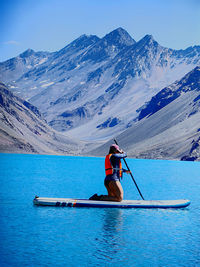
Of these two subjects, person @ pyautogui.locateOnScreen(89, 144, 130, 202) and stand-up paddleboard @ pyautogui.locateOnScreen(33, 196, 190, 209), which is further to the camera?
stand-up paddleboard @ pyautogui.locateOnScreen(33, 196, 190, 209)

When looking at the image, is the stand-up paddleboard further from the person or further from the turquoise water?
the person

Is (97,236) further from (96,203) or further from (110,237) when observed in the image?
(96,203)

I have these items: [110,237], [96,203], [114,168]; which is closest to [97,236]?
[110,237]

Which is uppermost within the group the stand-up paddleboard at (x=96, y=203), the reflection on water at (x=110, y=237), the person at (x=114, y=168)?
the person at (x=114, y=168)

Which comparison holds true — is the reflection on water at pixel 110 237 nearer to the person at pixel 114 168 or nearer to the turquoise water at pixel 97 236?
the turquoise water at pixel 97 236

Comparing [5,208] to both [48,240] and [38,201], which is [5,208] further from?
[48,240]

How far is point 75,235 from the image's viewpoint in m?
22.9

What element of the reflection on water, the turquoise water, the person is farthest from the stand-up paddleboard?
the person

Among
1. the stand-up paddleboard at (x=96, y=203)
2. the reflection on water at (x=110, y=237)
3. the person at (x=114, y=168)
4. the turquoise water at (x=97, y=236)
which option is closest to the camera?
the turquoise water at (x=97, y=236)

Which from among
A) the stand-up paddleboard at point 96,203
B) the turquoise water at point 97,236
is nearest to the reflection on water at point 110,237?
the turquoise water at point 97,236

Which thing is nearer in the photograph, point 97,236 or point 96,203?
point 97,236

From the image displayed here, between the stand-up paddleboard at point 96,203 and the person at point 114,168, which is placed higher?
the person at point 114,168

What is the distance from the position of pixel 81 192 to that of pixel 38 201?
54.7ft

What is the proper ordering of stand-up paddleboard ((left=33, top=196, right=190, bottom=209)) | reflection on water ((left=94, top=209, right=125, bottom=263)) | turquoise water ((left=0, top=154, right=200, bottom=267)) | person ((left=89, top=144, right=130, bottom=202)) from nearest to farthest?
turquoise water ((left=0, top=154, right=200, bottom=267))
reflection on water ((left=94, top=209, right=125, bottom=263))
person ((left=89, top=144, right=130, bottom=202))
stand-up paddleboard ((left=33, top=196, right=190, bottom=209))
